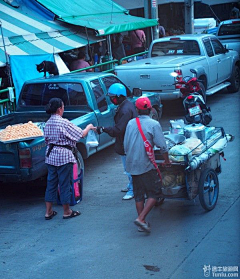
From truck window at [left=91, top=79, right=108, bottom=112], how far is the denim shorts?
3339 millimetres

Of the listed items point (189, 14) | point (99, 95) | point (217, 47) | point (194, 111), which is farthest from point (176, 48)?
point (189, 14)

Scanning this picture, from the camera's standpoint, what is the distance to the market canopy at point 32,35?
→ 12.8 metres

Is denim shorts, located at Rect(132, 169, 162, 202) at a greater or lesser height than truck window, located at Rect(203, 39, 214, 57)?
lesser

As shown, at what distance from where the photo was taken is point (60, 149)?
675 centimetres

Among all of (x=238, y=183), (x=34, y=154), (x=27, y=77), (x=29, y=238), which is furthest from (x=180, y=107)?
(x=29, y=238)

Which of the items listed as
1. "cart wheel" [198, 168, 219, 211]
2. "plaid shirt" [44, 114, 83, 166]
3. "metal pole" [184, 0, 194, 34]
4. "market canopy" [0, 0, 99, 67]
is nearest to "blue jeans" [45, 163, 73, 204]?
"plaid shirt" [44, 114, 83, 166]

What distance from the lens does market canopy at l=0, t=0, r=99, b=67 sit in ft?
41.9

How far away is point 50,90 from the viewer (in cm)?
944

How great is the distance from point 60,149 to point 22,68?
6118mm

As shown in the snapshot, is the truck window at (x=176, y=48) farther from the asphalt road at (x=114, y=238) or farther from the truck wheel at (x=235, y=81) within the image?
the asphalt road at (x=114, y=238)

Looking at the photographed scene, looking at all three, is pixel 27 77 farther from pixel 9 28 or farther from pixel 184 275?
pixel 184 275

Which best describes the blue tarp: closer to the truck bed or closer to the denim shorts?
the truck bed

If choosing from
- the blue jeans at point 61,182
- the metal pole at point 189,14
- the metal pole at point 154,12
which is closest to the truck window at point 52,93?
the blue jeans at point 61,182

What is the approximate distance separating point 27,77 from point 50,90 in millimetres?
3257
